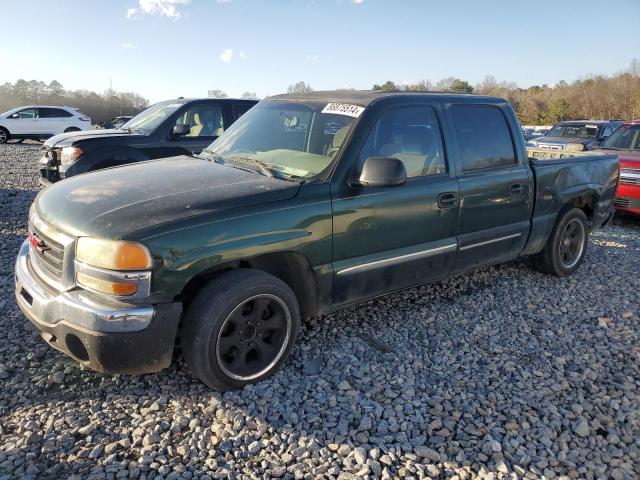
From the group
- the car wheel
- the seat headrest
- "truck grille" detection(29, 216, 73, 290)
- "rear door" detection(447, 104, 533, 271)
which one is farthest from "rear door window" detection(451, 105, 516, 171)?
the car wheel

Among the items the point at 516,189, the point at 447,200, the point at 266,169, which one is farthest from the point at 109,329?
the point at 516,189

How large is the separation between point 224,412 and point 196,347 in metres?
0.41

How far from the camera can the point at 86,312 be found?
2.55m

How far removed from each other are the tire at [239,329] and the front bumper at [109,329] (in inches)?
6.0

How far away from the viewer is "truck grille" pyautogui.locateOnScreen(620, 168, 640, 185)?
769 centimetres

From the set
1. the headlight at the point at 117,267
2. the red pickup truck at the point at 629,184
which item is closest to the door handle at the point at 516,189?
the headlight at the point at 117,267

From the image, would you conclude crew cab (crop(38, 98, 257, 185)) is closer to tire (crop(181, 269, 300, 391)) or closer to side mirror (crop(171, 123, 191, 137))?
side mirror (crop(171, 123, 191, 137))

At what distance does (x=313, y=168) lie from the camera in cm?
337

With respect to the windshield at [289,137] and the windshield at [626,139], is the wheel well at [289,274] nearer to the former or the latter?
the windshield at [289,137]

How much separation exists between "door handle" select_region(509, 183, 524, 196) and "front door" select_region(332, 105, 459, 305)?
76 centimetres

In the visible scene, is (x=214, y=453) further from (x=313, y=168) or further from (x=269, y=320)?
(x=313, y=168)

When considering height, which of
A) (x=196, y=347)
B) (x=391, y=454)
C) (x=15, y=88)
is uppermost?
(x=15, y=88)

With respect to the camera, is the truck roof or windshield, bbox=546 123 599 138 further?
windshield, bbox=546 123 599 138

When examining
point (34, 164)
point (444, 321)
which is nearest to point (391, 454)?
point (444, 321)
